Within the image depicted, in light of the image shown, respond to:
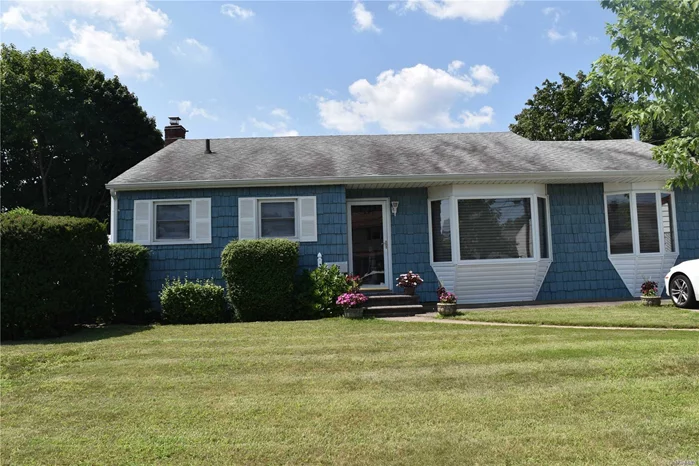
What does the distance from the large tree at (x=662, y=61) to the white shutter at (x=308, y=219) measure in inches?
261

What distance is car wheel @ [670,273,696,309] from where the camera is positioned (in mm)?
9648

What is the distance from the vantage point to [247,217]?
1145 cm

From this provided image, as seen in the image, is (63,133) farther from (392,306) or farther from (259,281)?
(392,306)

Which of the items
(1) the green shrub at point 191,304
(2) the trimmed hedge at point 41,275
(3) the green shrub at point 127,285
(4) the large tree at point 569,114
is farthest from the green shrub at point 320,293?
(4) the large tree at point 569,114

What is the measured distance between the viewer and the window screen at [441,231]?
11.7 meters

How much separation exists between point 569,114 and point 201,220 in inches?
1051

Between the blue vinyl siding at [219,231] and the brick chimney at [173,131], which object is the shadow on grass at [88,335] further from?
the brick chimney at [173,131]

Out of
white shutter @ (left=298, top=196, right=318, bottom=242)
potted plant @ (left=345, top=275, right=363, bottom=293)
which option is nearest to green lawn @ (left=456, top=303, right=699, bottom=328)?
potted plant @ (left=345, top=275, right=363, bottom=293)

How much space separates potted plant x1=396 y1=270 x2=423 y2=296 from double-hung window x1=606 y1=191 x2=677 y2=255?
5083 millimetres

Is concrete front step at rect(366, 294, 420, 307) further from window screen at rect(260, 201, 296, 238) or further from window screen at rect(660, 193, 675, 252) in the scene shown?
window screen at rect(660, 193, 675, 252)

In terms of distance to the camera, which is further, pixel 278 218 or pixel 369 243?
pixel 369 243

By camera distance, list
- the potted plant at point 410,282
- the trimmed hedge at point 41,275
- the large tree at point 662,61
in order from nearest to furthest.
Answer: the large tree at point 662,61 < the trimmed hedge at point 41,275 < the potted plant at point 410,282

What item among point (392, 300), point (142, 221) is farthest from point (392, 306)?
point (142, 221)

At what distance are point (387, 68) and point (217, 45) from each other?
213 inches
